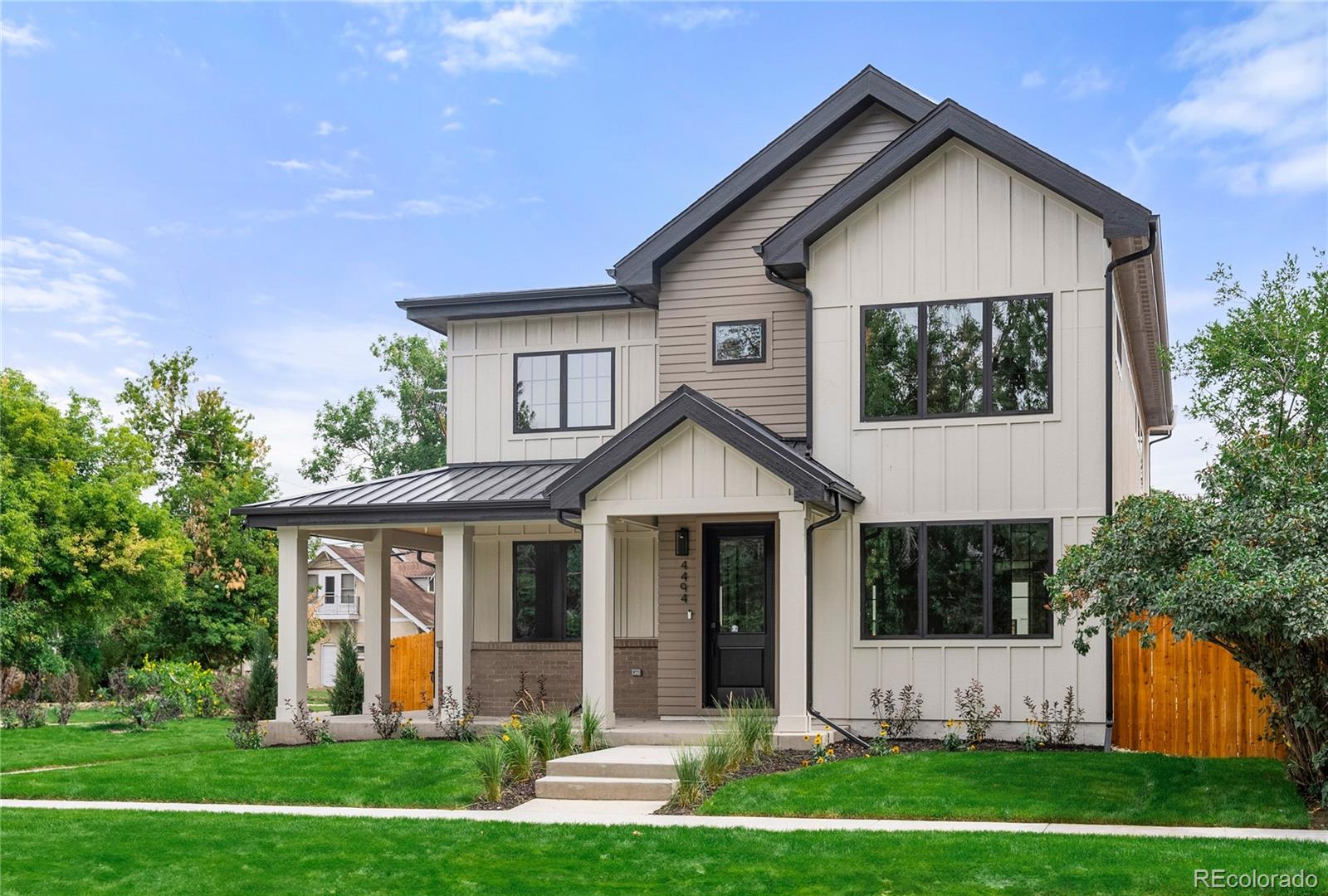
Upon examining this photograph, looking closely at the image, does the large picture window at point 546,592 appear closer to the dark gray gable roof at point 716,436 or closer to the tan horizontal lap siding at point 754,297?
the tan horizontal lap siding at point 754,297

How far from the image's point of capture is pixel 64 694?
962 inches

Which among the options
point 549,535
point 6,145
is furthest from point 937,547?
point 6,145

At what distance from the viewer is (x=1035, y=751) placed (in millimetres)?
14227

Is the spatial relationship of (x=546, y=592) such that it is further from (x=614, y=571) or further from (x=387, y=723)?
(x=387, y=723)

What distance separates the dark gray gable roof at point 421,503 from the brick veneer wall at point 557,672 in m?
2.05

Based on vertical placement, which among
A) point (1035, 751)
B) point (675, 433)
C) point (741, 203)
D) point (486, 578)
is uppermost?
point (741, 203)

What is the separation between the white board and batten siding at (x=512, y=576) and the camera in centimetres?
1825

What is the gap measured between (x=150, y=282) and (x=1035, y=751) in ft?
83.5

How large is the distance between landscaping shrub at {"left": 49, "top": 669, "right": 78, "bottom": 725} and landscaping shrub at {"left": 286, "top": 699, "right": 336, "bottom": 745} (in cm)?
720

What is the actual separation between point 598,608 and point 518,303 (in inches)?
228

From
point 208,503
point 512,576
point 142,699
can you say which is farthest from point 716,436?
point 208,503

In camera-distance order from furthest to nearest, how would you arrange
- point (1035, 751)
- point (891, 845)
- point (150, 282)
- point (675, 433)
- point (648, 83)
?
point (150, 282), point (648, 83), point (675, 433), point (1035, 751), point (891, 845)

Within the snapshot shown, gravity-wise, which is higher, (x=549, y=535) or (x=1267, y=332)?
(x=1267, y=332)

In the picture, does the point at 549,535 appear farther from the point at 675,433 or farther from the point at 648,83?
the point at 648,83
